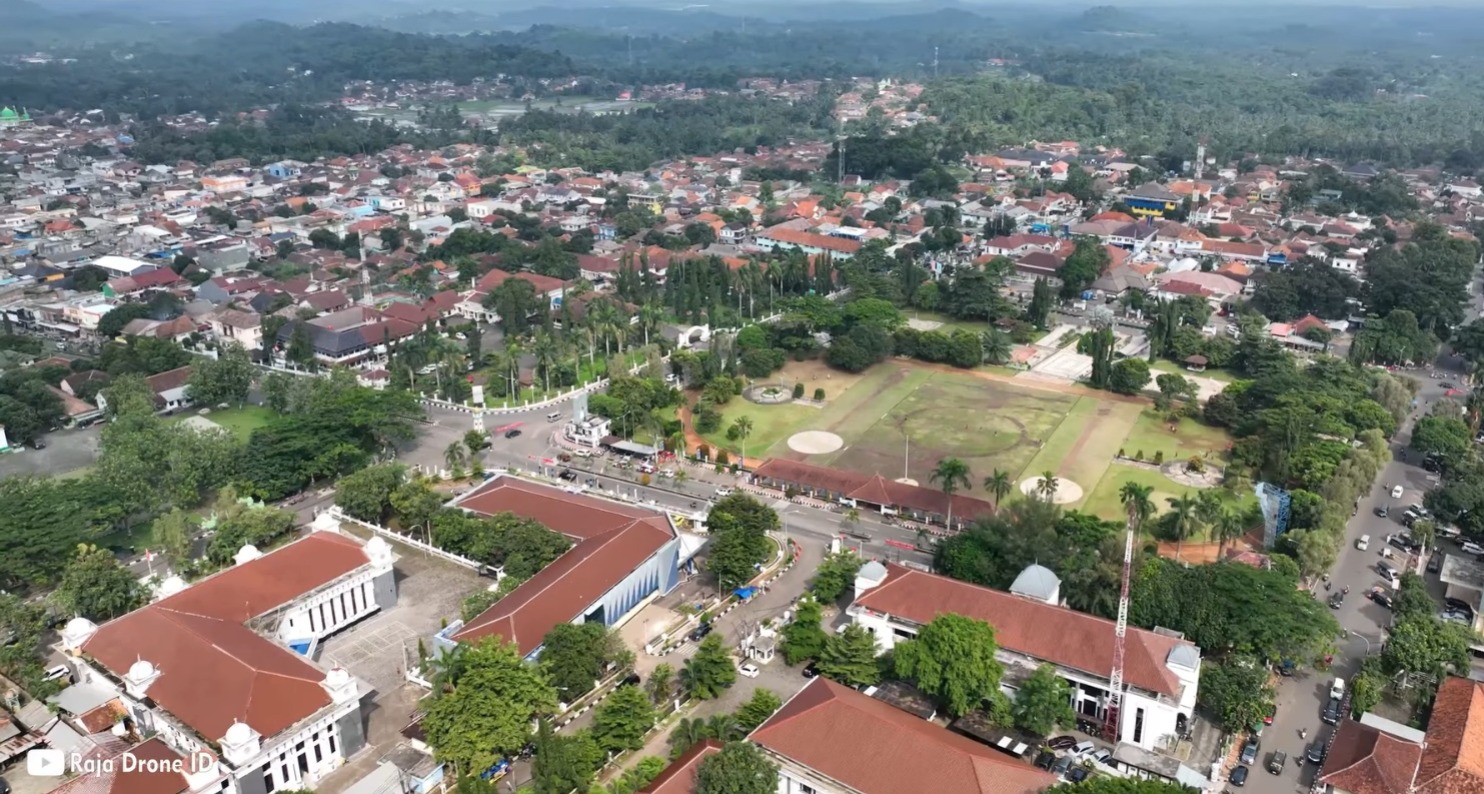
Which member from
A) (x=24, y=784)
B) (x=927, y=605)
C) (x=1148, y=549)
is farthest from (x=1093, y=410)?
(x=24, y=784)

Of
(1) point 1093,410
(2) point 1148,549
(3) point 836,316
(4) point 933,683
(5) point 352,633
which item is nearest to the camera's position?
(4) point 933,683

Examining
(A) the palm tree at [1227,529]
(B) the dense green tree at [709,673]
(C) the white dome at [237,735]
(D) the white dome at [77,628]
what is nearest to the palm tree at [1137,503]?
(A) the palm tree at [1227,529]

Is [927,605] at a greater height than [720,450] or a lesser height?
greater

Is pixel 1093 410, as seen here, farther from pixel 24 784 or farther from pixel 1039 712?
pixel 24 784

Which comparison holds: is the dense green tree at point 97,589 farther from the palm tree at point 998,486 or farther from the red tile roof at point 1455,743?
the red tile roof at point 1455,743

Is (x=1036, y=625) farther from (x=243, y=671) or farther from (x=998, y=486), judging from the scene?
(x=243, y=671)

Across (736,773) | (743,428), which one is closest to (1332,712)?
(736,773)
